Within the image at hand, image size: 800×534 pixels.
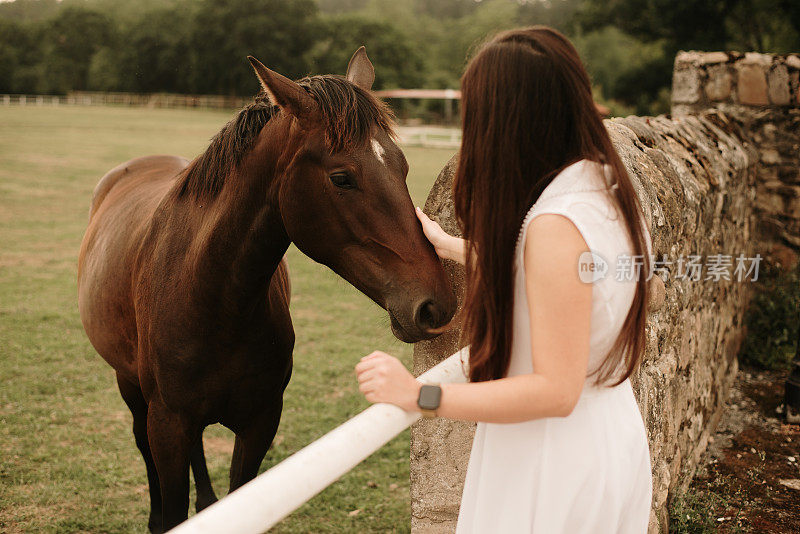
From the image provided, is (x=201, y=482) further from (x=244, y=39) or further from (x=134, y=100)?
(x=134, y=100)

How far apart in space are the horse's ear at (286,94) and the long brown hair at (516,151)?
961 mm

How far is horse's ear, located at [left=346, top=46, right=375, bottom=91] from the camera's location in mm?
2752

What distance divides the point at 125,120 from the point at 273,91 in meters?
37.8

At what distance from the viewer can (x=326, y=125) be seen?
7.09ft

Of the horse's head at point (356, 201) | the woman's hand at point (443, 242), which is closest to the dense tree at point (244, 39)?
the horse's head at point (356, 201)

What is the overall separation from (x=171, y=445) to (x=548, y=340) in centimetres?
212

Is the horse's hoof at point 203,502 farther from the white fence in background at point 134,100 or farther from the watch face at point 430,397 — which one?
the white fence in background at point 134,100

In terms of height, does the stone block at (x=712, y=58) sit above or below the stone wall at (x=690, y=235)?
above

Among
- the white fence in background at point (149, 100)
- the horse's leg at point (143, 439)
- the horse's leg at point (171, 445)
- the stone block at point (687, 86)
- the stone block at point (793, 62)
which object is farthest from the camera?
the white fence in background at point (149, 100)

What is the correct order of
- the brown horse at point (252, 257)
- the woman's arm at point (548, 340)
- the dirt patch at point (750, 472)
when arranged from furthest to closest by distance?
the dirt patch at point (750, 472) → the brown horse at point (252, 257) → the woman's arm at point (548, 340)

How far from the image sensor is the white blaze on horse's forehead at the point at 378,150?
7.07 ft

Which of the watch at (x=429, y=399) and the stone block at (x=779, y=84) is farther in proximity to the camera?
the stone block at (x=779, y=84)

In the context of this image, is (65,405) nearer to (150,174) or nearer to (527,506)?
(150,174)

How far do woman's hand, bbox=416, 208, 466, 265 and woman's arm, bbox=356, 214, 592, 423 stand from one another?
0.84m
